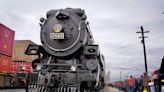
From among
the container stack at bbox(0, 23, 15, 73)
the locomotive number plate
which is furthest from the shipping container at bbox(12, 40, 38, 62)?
the locomotive number plate

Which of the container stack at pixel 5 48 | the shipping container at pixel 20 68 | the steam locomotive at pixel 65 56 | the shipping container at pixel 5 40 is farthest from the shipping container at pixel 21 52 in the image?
the steam locomotive at pixel 65 56

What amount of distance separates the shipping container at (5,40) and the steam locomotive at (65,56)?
7.42 ft

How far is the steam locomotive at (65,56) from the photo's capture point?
9008mm

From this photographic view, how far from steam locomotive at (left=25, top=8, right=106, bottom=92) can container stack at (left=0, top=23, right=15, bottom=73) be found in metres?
2.14

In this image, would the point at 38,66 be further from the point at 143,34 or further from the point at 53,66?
the point at 143,34

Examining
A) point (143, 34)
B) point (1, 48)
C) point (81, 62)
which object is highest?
point (143, 34)

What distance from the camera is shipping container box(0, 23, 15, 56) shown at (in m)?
11.9

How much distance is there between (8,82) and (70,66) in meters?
3.48

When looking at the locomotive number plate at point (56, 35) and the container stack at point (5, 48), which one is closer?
the locomotive number plate at point (56, 35)

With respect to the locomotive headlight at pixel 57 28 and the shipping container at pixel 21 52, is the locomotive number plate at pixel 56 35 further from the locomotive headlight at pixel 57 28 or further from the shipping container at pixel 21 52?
the shipping container at pixel 21 52

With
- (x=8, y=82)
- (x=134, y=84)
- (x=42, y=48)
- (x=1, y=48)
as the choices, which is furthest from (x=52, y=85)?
(x=134, y=84)

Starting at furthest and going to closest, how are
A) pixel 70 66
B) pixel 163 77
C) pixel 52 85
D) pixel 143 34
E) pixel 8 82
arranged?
pixel 143 34, pixel 8 82, pixel 70 66, pixel 52 85, pixel 163 77

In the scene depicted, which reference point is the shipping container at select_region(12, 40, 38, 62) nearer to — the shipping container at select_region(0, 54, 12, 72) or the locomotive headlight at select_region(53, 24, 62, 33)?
the shipping container at select_region(0, 54, 12, 72)

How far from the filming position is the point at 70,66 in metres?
9.63
